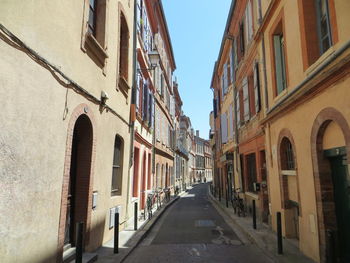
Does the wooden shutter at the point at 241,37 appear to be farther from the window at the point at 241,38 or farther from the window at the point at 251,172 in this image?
the window at the point at 251,172

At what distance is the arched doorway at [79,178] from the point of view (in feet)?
19.2

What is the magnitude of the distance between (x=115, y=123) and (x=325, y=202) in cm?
537

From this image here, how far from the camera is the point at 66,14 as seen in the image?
4910 millimetres

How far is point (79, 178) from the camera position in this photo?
604 cm

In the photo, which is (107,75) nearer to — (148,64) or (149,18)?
(148,64)

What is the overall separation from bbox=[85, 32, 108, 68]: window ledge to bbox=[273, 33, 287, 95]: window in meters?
4.75

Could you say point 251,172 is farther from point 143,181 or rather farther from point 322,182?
point 322,182

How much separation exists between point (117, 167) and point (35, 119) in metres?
4.85

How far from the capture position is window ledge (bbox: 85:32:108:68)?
580 centimetres

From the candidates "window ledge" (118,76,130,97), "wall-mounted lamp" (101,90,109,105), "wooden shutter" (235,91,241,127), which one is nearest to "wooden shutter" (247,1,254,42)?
"wooden shutter" (235,91,241,127)

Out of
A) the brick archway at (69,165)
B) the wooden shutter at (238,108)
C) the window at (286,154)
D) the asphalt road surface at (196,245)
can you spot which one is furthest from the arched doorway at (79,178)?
the wooden shutter at (238,108)

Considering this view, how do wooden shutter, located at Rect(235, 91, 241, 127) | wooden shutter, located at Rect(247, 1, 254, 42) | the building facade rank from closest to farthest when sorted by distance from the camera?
the building facade < wooden shutter, located at Rect(247, 1, 254, 42) < wooden shutter, located at Rect(235, 91, 241, 127)

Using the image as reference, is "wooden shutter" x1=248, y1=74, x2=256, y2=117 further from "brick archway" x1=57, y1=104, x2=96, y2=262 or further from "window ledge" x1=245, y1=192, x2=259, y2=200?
"brick archway" x1=57, y1=104, x2=96, y2=262

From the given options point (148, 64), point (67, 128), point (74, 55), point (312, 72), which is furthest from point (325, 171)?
point (148, 64)
